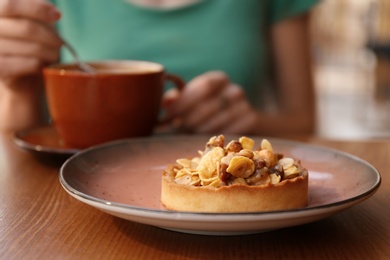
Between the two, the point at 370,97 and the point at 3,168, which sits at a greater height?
the point at 3,168

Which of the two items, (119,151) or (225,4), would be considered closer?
(119,151)

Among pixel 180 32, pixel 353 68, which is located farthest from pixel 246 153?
pixel 353 68

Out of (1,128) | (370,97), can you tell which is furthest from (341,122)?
(1,128)

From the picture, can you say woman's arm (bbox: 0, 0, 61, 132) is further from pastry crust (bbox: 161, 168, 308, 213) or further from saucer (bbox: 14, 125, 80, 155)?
pastry crust (bbox: 161, 168, 308, 213)

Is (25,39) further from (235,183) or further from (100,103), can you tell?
(235,183)

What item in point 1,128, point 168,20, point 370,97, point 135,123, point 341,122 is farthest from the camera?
point 370,97

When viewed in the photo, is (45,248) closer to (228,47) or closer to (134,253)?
(134,253)

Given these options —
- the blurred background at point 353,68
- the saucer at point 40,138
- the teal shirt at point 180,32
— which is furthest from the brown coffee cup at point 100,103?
the blurred background at point 353,68

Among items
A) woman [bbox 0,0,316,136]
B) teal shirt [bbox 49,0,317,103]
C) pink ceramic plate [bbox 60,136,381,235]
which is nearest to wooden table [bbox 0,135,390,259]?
pink ceramic plate [bbox 60,136,381,235]
